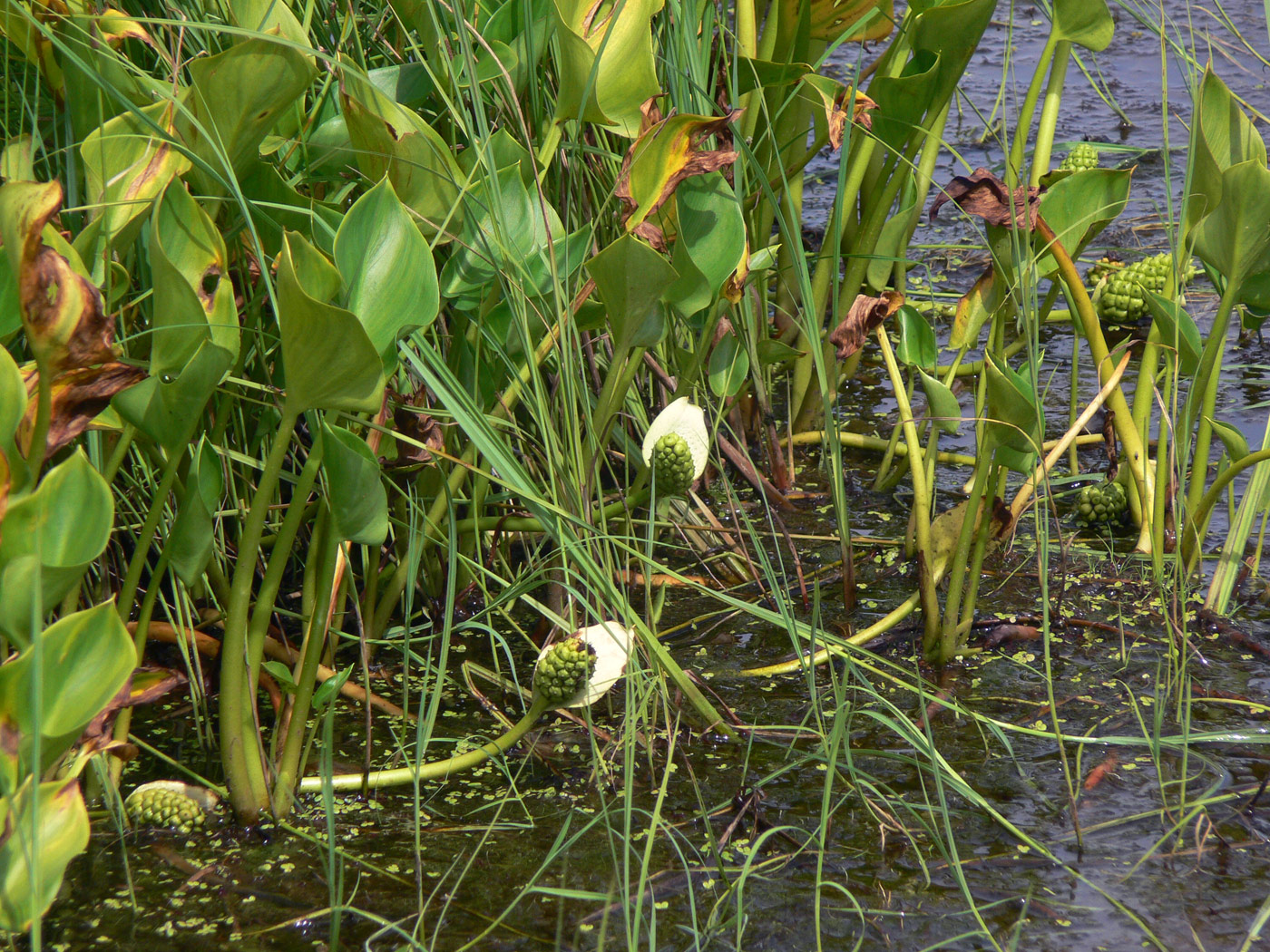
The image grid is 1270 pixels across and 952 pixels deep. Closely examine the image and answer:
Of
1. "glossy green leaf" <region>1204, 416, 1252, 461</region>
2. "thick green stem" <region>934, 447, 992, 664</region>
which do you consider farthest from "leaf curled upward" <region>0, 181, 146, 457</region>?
"glossy green leaf" <region>1204, 416, 1252, 461</region>

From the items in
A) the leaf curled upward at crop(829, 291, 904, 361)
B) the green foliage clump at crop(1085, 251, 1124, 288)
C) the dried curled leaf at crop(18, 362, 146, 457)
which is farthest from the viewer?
the green foliage clump at crop(1085, 251, 1124, 288)

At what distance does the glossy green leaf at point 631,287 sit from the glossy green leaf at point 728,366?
190 mm

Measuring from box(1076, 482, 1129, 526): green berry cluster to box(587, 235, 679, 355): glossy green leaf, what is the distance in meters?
0.62

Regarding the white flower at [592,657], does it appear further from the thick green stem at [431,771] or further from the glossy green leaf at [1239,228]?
the glossy green leaf at [1239,228]

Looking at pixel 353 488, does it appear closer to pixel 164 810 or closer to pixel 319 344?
pixel 319 344

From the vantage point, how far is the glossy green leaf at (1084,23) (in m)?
1.07

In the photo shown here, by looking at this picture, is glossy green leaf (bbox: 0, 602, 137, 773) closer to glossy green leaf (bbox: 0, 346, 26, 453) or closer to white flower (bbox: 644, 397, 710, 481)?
glossy green leaf (bbox: 0, 346, 26, 453)

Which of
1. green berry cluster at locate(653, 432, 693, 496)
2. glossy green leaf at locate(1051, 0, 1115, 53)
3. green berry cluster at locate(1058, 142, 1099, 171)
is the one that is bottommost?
green berry cluster at locate(653, 432, 693, 496)

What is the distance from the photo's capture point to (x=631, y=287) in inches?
34.5

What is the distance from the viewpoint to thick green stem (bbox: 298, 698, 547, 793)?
2.78 feet

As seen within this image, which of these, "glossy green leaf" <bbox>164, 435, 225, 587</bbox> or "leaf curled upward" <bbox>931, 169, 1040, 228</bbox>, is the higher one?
"leaf curled upward" <bbox>931, 169, 1040, 228</bbox>

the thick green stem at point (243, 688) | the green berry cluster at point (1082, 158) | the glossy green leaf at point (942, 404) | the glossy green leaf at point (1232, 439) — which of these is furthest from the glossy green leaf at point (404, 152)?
the green berry cluster at point (1082, 158)

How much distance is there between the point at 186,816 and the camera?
2.69ft

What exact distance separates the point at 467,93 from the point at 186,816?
0.68 metres
